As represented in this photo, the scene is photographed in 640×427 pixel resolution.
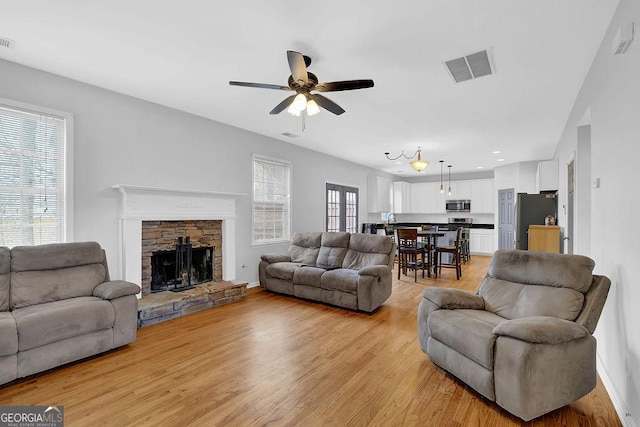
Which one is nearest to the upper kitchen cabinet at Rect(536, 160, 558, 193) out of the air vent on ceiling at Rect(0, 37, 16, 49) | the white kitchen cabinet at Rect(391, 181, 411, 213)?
the white kitchen cabinet at Rect(391, 181, 411, 213)

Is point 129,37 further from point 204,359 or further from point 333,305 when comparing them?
point 333,305

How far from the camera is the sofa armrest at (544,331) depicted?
1912mm

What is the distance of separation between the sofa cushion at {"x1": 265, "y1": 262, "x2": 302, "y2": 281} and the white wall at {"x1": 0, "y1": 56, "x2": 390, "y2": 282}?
59 centimetres

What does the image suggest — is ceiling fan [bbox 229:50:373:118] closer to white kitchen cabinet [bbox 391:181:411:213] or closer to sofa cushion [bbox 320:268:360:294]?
sofa cushion [bbox 320:268:360:294]

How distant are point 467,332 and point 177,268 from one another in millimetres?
3871

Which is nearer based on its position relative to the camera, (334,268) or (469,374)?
(469,374)

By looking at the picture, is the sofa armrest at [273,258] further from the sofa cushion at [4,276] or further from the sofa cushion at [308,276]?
the sofa cushion at [4,276]

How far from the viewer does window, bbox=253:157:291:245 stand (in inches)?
226

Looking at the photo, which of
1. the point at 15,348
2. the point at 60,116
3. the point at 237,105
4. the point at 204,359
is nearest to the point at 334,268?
the point at 204,359

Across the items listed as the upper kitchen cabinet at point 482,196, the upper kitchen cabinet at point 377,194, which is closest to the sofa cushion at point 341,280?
the upper kitchen cabinet at point 377,194

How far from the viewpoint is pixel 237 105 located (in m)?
4.26

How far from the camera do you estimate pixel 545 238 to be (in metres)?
4.61

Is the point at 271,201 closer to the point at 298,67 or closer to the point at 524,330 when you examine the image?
the point at 298,67

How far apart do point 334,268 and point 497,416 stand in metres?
3.05
